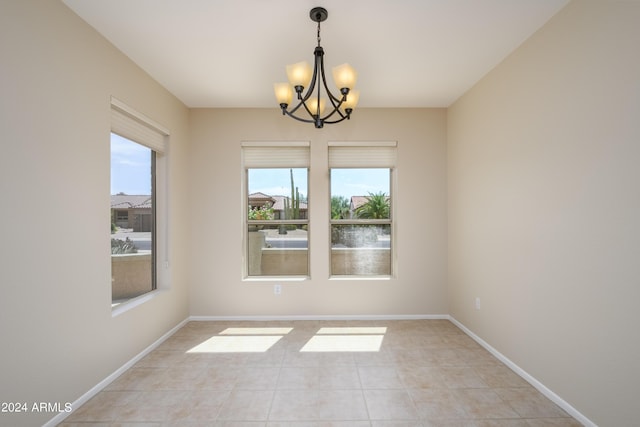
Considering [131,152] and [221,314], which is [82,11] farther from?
[221,314]

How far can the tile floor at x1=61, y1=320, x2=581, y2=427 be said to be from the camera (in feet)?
6.92

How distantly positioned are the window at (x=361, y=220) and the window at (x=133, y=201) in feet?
6.78

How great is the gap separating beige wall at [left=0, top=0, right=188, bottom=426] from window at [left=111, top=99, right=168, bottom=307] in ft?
0.73

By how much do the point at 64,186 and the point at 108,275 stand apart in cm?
77

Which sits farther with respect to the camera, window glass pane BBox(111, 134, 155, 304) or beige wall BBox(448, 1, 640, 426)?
window glass pane BBox(111, 134, 155, 304)

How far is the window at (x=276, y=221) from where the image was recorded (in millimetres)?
4246

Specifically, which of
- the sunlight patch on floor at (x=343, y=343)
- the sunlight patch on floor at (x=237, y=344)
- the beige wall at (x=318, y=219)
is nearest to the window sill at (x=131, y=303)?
the sunlight patch on floor at (x=237, y=344)

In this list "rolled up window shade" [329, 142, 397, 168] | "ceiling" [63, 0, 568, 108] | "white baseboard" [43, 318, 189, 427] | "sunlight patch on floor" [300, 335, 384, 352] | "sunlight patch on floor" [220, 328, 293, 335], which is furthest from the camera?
"rolled up window shade" [329, 142, 397, 168]

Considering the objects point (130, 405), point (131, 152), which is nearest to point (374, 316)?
point (130, 405)

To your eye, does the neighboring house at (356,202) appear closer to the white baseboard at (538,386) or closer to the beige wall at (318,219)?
the beige wall at (318,219)

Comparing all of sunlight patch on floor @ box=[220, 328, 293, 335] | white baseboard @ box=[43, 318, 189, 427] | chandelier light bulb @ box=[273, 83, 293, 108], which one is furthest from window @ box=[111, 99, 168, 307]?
chandelier light bulb @ box=[273, 83, 293, 108]

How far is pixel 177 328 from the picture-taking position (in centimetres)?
374

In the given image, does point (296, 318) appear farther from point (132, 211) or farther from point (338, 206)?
point (132, 211)

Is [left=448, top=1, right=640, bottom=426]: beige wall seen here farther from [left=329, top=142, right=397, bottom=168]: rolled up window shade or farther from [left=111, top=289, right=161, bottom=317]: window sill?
[left=111, top=289, right=161, bottom=317]: window sill
